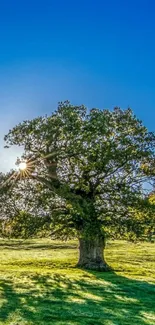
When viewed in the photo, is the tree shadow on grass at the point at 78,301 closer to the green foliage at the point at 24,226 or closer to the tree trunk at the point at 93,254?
the green foliage at the point at 24,226

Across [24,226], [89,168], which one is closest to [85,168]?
[89,168]

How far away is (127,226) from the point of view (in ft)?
105

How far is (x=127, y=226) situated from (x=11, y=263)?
14776mm

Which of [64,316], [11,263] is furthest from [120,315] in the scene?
[11,263]

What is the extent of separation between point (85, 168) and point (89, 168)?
1.34 ft

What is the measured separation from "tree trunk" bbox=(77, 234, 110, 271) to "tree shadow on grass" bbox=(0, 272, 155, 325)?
4782 millimetres

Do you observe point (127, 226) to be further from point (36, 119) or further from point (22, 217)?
point (36, 119)

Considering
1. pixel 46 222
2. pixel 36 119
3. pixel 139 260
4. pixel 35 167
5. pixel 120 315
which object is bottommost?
pixel 120 315

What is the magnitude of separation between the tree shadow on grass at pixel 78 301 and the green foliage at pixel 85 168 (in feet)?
18.8

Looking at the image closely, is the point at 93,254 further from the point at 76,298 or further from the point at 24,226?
the point at 76,298

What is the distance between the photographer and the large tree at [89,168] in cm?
3047

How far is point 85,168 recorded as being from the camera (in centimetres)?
3231

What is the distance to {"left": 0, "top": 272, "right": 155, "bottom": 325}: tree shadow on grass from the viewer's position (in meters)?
15.0

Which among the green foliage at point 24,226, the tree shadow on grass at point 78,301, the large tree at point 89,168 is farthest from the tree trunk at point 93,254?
the tree shadow on grass at point 78,301
